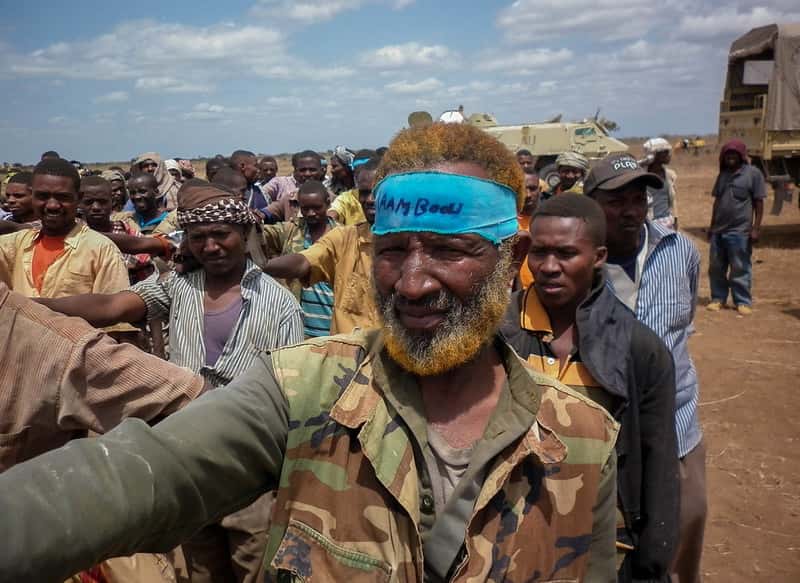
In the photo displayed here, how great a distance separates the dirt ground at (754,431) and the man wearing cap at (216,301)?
2741 mm

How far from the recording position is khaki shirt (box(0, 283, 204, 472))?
160cm

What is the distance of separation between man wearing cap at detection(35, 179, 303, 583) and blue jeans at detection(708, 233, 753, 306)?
7130mm

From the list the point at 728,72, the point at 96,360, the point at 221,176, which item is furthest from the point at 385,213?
the point at 728,72

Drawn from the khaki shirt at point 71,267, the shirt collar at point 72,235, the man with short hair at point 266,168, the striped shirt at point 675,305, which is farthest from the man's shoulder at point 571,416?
the man with short hair at point 266,168

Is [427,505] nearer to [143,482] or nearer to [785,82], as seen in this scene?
[143,482]

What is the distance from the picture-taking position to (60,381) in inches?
62.9

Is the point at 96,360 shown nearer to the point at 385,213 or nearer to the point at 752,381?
the point at 385,213

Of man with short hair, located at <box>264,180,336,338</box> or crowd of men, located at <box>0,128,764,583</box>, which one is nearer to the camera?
crowd of men, located at <box>0,128,764,583</box>

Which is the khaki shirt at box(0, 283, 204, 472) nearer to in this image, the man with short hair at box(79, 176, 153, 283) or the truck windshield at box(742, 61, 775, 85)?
the man with short hair at box(79, 176, 153, 283)

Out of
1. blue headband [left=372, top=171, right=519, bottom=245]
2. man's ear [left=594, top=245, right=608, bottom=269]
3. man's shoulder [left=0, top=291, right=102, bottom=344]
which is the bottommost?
man's ear [left=594, top=245, right=608, bottom=269]

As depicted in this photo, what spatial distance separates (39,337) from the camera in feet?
5.30

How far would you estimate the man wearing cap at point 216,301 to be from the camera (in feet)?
Answer: 9.58

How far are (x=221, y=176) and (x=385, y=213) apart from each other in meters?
Result: 4.91

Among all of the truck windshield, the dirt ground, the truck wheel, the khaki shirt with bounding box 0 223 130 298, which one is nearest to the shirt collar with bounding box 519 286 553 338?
the dirt ground
